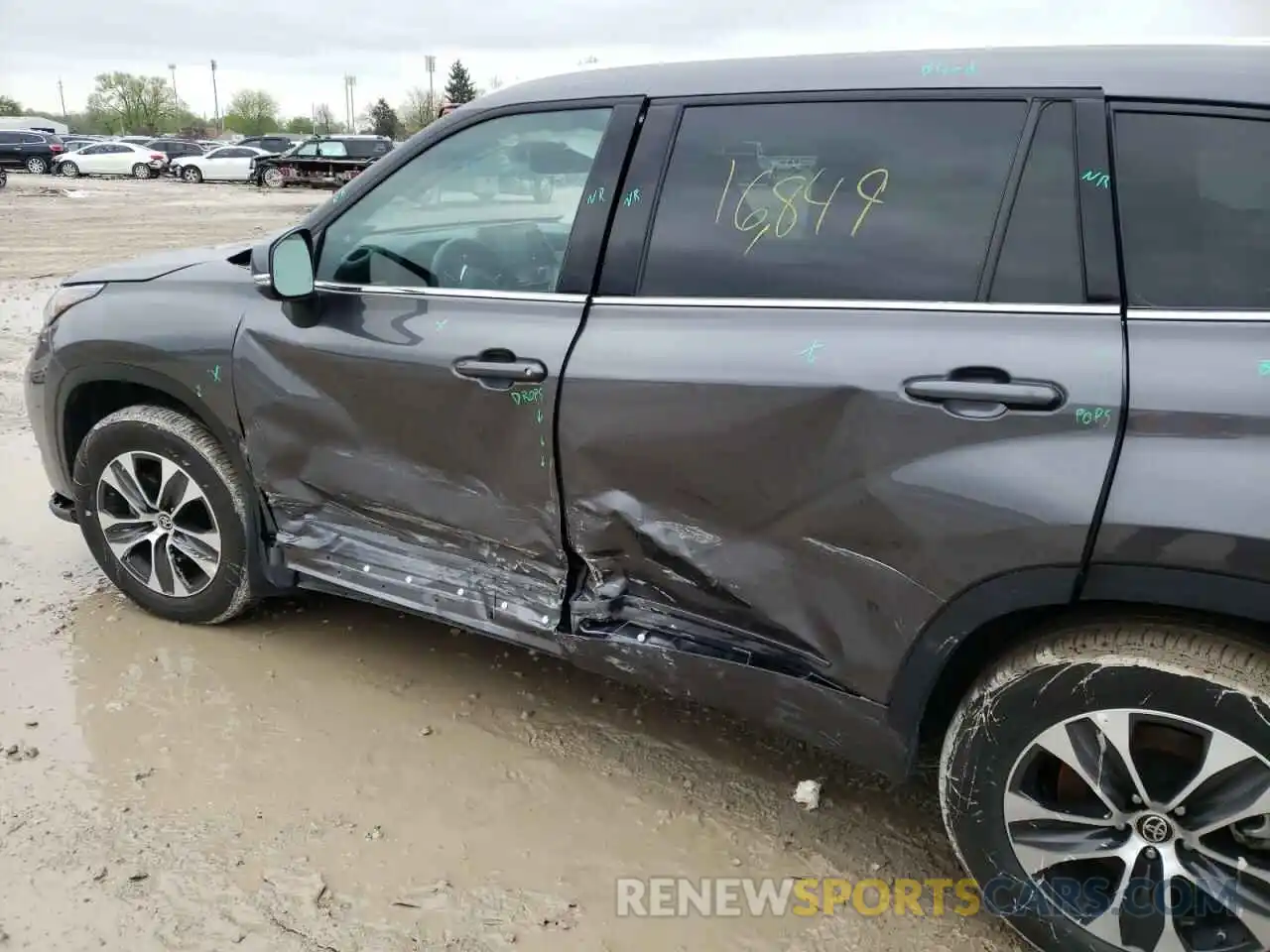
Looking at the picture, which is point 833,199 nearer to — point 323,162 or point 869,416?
point 869,416

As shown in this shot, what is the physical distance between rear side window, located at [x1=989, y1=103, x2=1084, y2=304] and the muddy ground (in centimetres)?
149

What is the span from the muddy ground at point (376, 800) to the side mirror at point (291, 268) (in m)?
1.31

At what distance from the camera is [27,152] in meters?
35.9

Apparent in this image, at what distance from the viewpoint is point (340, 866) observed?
249cm

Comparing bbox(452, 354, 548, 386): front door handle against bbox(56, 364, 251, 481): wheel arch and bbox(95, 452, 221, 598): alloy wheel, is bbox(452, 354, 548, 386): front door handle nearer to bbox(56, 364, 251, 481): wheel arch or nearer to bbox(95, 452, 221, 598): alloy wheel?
bbox(56, 364, 251, 481): wheel arch

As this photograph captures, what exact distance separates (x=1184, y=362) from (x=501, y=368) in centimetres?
156

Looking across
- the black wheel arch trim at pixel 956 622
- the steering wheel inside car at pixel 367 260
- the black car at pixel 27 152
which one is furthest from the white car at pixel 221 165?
the black wheel arch trim at pixel 956 622

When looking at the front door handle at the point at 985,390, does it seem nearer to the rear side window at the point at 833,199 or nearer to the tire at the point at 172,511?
the rear side window at the point at 833,199

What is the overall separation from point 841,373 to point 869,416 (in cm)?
12

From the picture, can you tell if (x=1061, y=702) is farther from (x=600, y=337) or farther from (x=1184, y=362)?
(x=600, y=337)

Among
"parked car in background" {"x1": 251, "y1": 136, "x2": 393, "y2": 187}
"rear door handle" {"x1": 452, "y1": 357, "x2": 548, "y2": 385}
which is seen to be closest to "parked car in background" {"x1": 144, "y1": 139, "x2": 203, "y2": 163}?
"parked car in background" {"x1": 251, "y1": 136, "x2": 393, "y2": 187}

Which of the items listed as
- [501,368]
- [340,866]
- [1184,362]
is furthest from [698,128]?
[340,866]

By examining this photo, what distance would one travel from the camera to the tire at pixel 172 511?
328 cm

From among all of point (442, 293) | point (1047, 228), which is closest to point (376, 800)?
point (442, 293)
